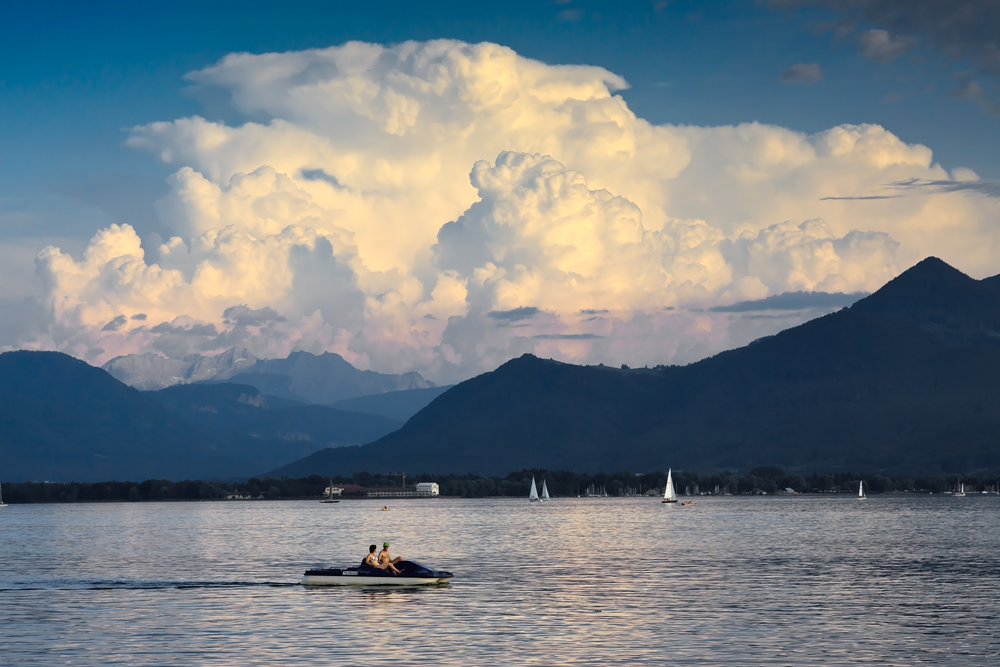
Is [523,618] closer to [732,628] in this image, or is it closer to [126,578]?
[732,628]

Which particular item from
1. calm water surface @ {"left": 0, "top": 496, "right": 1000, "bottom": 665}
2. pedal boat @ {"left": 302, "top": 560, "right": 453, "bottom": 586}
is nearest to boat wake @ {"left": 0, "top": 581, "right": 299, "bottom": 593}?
calm water surface @ {"left": 0, "top": 496, "right": 1000, "bottom": 665}

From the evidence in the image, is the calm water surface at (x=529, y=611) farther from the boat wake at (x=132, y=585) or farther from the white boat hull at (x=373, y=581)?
the white boat hull at (x=373, y=581)

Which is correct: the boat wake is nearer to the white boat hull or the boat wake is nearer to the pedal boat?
the white boat hull

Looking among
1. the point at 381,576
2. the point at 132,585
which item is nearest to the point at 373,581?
the point at 381,576

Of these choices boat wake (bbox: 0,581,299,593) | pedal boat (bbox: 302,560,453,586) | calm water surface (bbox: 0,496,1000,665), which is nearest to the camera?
calm water surface (bbox: 0,496,1000,665)

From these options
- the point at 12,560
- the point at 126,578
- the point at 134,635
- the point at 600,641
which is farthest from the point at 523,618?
the point at 12,560

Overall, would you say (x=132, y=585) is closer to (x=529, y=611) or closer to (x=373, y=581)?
(x=373, y=581)

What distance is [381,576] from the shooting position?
104312 mm

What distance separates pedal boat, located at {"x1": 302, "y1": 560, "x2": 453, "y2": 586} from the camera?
104 meters

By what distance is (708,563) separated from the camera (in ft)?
446

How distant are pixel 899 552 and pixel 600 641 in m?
96.2

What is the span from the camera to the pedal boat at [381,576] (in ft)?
342

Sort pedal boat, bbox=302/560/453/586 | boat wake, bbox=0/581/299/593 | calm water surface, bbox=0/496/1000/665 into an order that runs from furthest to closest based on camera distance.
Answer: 1. boat wake, bbox=0/581/299/593
2. pedal boat, bbox=302/560/453/586
3. calm water surface, bbox=0/496/1000/665

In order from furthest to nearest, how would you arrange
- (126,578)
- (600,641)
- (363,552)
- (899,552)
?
(363,552), (899,552), (126,578), (600,641)
